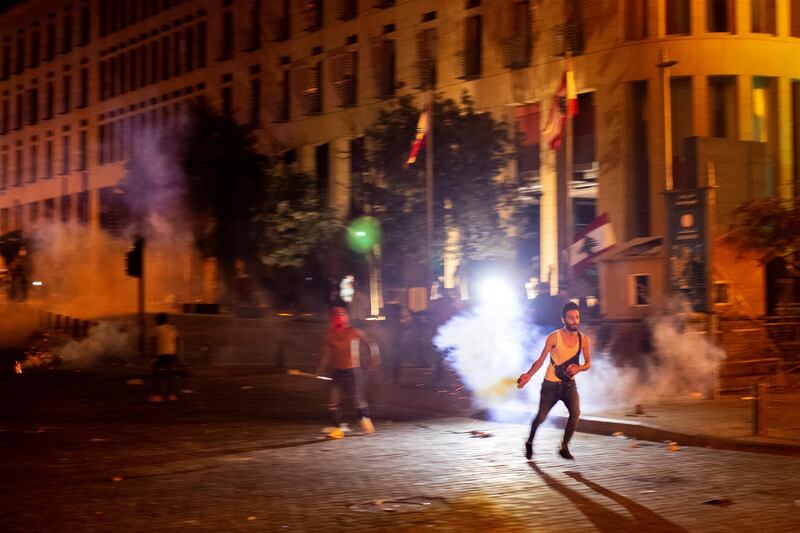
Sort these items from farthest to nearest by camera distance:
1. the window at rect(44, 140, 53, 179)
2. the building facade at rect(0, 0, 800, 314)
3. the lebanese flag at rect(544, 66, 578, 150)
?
the window at rect(44, 140, 53, 179), the building facade at rect(0, 0, 800, 314), the lebanese flag at rect(544, 66, 578, 150)

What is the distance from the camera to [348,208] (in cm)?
4050

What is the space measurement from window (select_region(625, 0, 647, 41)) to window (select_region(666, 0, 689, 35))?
0.78m

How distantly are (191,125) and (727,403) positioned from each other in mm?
31906

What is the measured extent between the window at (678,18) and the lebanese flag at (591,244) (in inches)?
273

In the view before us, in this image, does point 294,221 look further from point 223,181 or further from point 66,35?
point 66,35

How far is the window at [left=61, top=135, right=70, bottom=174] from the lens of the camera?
6222 centimetres

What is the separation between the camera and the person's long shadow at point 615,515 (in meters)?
7.34

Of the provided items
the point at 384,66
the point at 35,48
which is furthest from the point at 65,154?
the point at 384,66

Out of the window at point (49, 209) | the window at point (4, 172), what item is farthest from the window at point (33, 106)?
the window at point (49, 209)

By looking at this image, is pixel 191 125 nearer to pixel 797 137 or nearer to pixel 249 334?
pixel 249 334

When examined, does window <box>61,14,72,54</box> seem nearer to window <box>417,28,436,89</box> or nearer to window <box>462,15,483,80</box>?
window <box>417,28,436,89</box>

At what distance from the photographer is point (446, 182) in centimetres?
3288

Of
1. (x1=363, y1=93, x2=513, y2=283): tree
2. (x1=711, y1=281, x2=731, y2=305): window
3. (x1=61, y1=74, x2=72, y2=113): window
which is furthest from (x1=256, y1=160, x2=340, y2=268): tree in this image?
(x1=61, y1=74, x2=72, y2=113): window

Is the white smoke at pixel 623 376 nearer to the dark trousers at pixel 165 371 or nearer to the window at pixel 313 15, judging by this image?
the dark trousers at pixel 165 371
